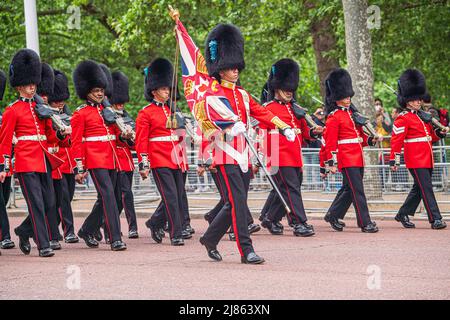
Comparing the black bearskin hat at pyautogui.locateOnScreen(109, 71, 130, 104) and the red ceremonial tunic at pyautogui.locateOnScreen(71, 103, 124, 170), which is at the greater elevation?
the black bearskin hat at pyautogui.locateOnScreen(109, 71, 130, 104)

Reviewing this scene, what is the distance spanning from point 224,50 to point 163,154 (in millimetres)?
2047

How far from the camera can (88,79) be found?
1149 centimetres

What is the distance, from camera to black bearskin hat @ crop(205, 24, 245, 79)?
32.0ft

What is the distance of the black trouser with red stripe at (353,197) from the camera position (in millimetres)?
12484

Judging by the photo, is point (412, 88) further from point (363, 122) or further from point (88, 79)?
point (88, 79)

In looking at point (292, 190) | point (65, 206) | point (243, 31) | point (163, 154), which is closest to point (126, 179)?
point (65, 206)

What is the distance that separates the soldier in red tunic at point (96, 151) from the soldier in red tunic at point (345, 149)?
2654 mm

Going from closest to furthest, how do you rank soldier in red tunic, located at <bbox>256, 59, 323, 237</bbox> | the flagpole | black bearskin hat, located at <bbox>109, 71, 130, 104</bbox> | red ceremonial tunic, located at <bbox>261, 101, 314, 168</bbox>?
soldier in red tunic, located at <bbox>256, 59, 323, 237</bbox>, red ceremonial tunic, located at <bbox>261, 101, 314, 168</bbox>, black bearskin hat, located at <bbox>109, 71, 130, 104</bbox>, the flagpole

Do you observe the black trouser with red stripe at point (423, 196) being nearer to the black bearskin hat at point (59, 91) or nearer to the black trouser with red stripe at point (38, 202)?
the black bearskin hat at point (59, 91)

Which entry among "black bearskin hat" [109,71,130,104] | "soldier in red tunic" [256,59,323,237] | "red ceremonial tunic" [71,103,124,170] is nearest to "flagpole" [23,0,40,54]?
"black bearskin hat" [109,71,130,104]

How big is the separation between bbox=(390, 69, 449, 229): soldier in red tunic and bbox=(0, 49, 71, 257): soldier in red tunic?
4.15 metres

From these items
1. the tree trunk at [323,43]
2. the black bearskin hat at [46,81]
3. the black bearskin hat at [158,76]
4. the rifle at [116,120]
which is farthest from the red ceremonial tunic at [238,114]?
the tree trunk at [323,43]

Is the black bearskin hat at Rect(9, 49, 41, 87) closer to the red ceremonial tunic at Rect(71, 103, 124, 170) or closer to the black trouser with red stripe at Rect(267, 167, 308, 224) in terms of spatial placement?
the red ceremonial tunic at Rect(71, 103, 124, 170)
